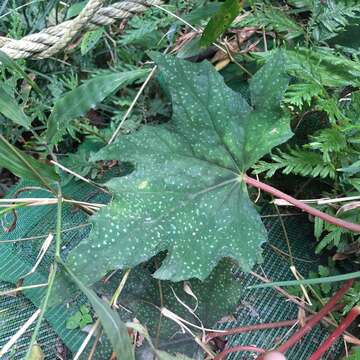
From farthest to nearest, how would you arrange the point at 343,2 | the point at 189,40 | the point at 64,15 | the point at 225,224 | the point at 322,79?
1. the point at 64,15
2. the point at 189,40
3. the point at 343,2
4. the point at 322,79
5. the point at 225,224

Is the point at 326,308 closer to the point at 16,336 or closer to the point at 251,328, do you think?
the point at 251,328

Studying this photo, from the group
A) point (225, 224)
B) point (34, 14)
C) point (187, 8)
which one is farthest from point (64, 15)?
point (225, 224)

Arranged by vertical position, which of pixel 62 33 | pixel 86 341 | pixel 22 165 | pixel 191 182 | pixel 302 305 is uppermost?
pixel 62 33

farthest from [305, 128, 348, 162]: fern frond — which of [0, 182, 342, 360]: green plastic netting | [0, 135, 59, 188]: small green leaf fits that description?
[0, 135, 59, 188]: small green leaf

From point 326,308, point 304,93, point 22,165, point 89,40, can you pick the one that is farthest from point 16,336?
point 89,40

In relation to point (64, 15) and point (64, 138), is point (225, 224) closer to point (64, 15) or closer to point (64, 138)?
point (64, 138)
